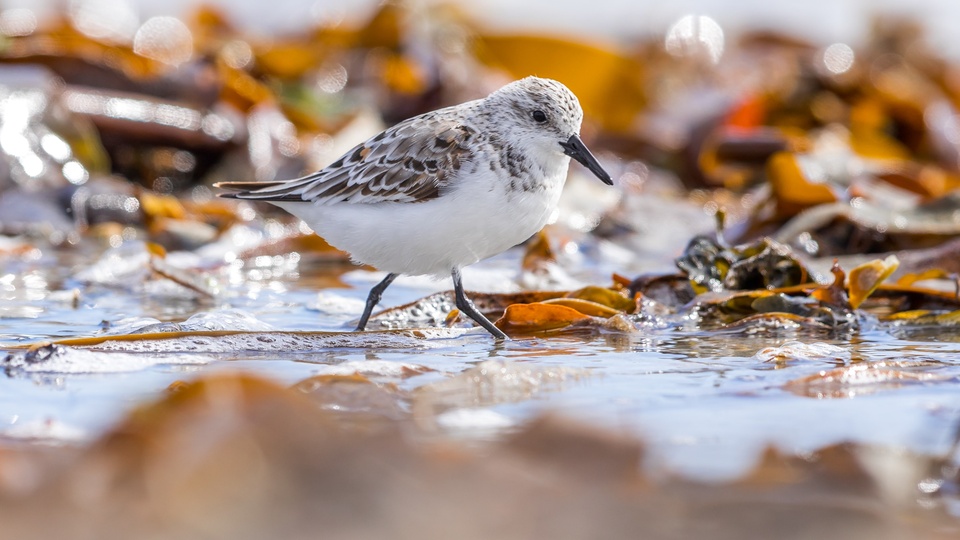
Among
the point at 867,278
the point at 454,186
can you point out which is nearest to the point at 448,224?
the point at 454,186

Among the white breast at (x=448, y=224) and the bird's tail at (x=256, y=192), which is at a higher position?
the bird's tail at (x=256, y=192)

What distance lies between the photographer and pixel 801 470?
1939 mm

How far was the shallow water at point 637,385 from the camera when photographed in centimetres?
213

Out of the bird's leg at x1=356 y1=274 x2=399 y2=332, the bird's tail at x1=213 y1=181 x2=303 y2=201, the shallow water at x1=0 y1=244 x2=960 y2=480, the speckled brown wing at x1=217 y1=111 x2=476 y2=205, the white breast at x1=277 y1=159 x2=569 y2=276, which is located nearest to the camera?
the shallow water at x1=0 y1=244 x2=960 y2=480

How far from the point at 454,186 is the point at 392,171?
268 mm

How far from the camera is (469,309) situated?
3426mm

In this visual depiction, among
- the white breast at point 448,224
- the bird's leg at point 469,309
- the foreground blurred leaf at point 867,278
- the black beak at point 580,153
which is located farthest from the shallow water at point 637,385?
the black beak at point 580,153

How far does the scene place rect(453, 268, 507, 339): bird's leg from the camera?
3.32 meters

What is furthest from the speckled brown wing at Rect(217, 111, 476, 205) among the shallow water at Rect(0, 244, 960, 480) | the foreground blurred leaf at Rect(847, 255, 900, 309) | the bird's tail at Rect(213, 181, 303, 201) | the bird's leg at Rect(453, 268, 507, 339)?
the foreground blurred leaf at Rect(847, 255, 900, 309)

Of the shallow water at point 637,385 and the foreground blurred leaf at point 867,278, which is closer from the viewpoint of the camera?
the shallow water at point 637,385

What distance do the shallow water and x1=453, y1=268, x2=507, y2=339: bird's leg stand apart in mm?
45

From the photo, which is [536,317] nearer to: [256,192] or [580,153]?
[580,153]

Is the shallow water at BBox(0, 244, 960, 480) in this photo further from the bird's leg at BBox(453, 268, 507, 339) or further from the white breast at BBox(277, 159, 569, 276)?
the white breast at BBox(277, 159, 569, 276)

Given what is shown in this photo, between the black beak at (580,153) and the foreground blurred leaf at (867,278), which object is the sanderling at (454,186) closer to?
the black beak at (580,153)
